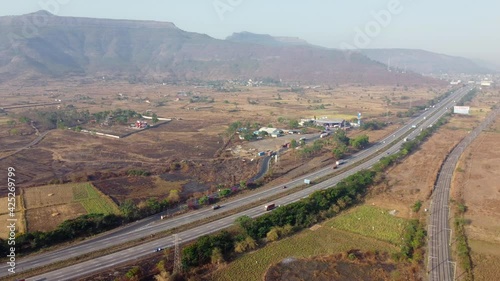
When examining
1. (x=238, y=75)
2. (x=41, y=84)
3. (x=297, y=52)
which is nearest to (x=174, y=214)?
(x=41, y=84)

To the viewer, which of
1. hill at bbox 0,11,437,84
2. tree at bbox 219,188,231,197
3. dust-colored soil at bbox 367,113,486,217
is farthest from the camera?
hill at bbox 0,11,437,84

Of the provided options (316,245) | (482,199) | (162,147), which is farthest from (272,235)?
(162,147)

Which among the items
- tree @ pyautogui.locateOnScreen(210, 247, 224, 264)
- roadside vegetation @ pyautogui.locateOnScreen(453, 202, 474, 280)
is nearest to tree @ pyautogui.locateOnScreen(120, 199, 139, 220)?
tree @ pyautogui.locateOnScreen(210, 247, 224, 264)

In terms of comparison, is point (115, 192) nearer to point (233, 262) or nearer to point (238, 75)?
point (233, 262)

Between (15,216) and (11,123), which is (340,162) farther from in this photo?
(11,123)

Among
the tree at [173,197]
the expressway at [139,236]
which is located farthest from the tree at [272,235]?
the tree at [173,197]

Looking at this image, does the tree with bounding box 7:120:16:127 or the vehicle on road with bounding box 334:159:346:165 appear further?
the tree with bounding box 7:120:16:127

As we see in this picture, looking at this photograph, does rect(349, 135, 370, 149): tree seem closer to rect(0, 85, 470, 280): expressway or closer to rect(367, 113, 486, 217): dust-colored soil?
rect(367, 113, 486, 217): dust-colored soil
